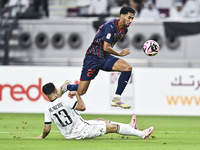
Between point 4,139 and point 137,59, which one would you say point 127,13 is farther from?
point 137,59

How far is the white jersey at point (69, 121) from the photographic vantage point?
754cm

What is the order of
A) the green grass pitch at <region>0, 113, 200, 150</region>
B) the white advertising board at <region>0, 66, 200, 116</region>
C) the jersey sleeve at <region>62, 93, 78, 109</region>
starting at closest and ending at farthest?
the green grass pitch at <region>0, 113, 200, 150</region> < the jersey sleeve at <region>62, 93, 78, 109</region> < the white advertising board at <region>0, 66, 200, 116</region>

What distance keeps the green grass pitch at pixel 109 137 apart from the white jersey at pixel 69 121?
160 mm

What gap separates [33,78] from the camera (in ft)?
47.6

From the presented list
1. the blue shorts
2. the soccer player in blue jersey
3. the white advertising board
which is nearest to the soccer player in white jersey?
the soccer player in blue jersey

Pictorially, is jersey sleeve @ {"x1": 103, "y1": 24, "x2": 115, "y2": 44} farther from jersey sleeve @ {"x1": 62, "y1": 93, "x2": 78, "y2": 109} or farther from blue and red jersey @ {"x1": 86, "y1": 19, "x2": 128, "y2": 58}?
jersey sleeve @ {"x1": 62, "y1": 93, "x2": 78, "y2": 109}

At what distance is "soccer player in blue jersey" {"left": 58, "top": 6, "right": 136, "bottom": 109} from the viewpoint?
8.60 metres

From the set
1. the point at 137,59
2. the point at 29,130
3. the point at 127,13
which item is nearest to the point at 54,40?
the point at 137,59

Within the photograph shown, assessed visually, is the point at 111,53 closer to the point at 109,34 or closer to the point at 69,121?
the point at 109,34

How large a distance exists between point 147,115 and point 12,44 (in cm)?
673

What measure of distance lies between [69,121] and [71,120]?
0.13ft

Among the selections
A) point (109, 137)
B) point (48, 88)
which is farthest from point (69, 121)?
point (109, 137)

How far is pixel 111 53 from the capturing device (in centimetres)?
862

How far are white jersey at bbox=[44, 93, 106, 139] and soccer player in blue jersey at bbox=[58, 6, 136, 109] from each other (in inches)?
37.0
